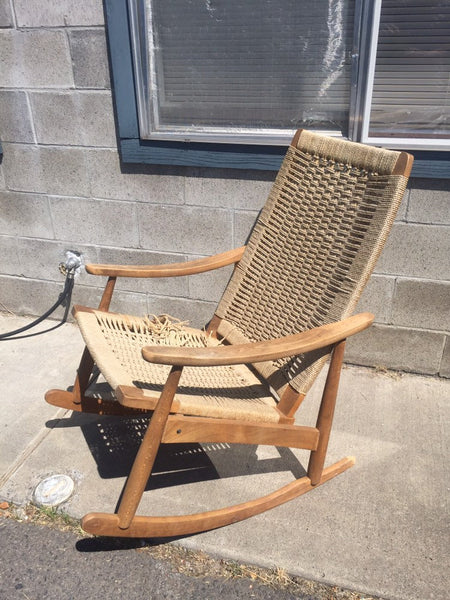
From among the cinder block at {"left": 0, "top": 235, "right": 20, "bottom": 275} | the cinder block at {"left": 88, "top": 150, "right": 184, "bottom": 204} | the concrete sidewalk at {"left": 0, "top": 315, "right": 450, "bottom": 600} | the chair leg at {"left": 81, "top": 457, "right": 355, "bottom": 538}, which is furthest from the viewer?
the cinder block at {"left": 0, "top": 235, "right": 20, "bottom": 275}

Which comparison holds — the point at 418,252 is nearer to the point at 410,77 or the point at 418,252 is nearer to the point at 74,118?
the point at 410,77

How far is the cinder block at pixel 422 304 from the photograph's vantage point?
2.25m

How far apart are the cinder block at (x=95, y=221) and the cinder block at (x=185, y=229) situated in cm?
7

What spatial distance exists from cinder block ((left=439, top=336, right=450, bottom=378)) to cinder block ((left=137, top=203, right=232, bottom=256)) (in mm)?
1061

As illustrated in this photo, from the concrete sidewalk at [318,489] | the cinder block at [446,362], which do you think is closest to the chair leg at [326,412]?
the concrete sidewalk at [318,489]

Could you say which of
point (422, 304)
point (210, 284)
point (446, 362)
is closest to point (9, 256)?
point (210, 284)

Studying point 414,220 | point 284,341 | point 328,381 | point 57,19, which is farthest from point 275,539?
point 57,19

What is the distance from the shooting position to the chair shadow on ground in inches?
73.6

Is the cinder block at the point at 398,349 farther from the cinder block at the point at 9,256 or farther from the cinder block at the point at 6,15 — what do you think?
the cinder block at the point at 6,15

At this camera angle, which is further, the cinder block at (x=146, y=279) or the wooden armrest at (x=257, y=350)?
the cinder block at (x=146, y=279)

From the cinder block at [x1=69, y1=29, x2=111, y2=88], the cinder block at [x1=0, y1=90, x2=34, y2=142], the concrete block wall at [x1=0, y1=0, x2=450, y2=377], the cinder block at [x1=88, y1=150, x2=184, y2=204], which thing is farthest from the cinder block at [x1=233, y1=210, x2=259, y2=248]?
the cinder block at [x1=0, y1=90, x2=34, y2=142]

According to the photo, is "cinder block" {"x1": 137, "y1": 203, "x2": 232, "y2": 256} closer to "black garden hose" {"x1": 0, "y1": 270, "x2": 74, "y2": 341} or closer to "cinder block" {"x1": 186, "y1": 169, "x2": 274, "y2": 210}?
"cinder block" {"x1": 186, "y1": 169, "x2": 274, "y2": 210}

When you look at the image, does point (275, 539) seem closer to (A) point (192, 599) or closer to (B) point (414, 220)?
(A) point (192, 599)

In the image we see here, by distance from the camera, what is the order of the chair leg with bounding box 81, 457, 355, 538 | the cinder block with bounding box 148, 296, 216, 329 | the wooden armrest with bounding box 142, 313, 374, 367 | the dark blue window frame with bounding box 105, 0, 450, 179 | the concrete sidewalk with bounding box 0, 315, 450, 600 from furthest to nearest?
the cinder block with bounding box 148, 296, 216, 329, the dark blue window frame with bounding box 105, 0, 450, 179, the concrete sidewalk with bounding box 0, 315, 450, 600, the chair leg with bounding box 81, 457, 355, 538, the wooden armrest with bounding box 142, 313, 374, 367
